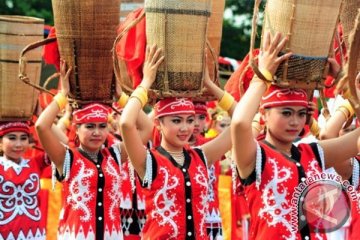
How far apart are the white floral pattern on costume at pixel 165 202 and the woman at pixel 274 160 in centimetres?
84

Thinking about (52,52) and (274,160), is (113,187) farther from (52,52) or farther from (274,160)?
(274,160)

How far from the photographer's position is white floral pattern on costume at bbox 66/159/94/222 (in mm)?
7996

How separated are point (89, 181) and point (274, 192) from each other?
2.23 metres

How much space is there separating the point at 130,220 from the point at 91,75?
274 centimetres

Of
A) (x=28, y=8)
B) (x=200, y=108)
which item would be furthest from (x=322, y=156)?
(x=28, y=8)

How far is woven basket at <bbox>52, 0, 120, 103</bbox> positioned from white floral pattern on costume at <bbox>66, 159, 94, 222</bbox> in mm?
793

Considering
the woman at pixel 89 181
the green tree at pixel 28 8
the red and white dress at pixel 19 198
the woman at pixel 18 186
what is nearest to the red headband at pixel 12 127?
the woman at pixel 18 186

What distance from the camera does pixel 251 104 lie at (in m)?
5.92

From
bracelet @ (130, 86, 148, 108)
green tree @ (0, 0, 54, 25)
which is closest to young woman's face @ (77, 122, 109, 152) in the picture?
bracelet @ (130, 86, 148, 108)

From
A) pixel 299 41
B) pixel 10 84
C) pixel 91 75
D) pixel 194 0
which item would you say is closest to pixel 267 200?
pixel 299 41

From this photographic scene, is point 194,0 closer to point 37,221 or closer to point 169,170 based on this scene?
point 169,170

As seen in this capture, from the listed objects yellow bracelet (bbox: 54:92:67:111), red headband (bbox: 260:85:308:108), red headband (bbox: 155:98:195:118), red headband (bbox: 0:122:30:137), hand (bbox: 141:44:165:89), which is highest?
hand (bbox: 141:44:165:89)

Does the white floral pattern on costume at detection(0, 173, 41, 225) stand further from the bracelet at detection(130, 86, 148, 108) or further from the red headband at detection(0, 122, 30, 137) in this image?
the bracelet at detection(130, 86, 148, 108)

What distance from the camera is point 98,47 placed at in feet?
24.3
